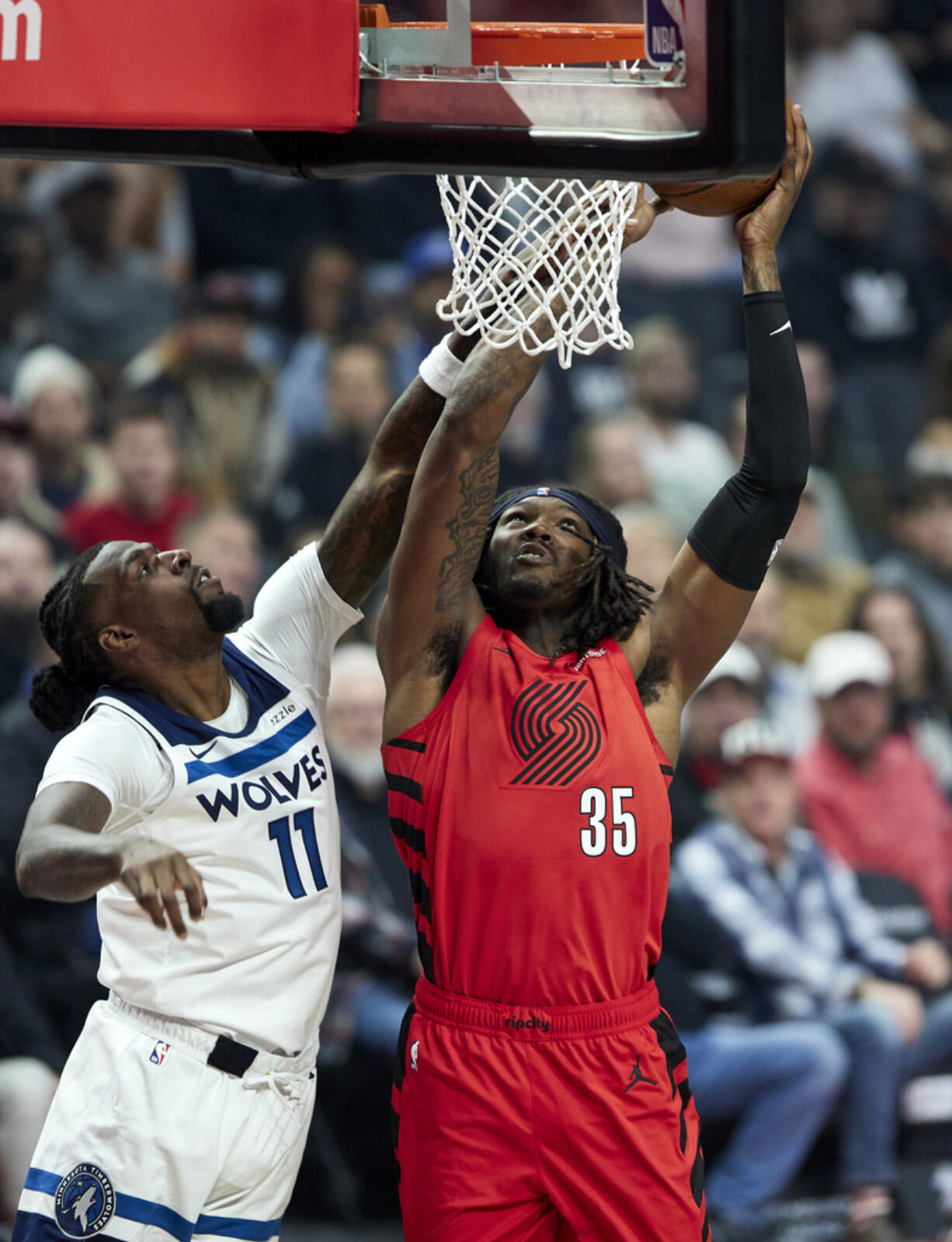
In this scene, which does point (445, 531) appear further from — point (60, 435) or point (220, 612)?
point (60, 435)

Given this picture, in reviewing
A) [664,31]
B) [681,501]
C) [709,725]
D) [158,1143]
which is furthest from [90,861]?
[681,501]

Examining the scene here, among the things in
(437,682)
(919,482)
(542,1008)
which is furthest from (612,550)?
(919,482)

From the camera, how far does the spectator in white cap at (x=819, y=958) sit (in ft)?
17.9

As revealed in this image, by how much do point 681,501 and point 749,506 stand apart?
3.87 metres

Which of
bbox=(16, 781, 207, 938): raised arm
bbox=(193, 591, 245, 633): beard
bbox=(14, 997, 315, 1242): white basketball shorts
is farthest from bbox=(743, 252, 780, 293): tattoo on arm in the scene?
bbox=(14, 997, 315, 1242): white basketball shorts

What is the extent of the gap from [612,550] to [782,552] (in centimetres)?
398

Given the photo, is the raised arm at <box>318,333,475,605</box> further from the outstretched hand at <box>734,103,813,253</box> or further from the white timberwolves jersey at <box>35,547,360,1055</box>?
the outstretched hand at <box>734,103,813,253</box>

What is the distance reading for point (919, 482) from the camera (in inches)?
286

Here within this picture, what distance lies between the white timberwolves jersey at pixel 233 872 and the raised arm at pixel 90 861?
148mm

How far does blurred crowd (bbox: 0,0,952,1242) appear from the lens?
213 inches

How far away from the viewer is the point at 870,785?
6.36m

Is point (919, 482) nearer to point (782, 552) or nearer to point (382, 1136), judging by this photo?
point (782, 552)

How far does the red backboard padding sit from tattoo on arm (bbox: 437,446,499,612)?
0.83 meters

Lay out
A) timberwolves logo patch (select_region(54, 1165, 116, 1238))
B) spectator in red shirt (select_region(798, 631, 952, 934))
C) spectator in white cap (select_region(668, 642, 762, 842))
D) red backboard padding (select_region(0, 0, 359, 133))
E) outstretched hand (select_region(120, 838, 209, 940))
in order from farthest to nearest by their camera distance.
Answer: spectator in red shirt (select_region(798, 631, 952, 934))
spectator in white cap (select_region(668, 642, 762, 842))
timberwolves logo patch (select_region(54, 1165, 116, 1238))
red backboard padding (select_region(0, 0, 359, 133))
outstretched hand (select_region(120, 838, 209, 940))
